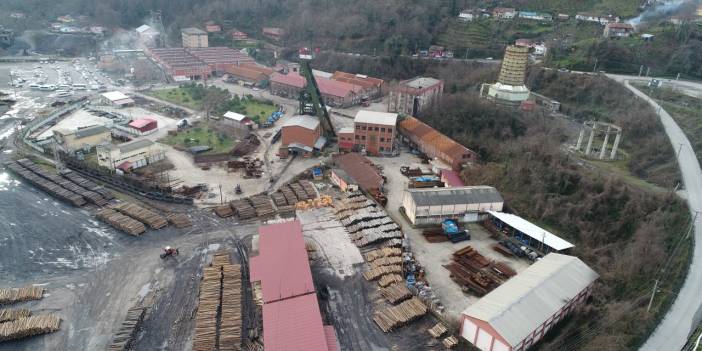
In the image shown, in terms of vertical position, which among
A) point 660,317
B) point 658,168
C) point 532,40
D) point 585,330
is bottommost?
point 585,330

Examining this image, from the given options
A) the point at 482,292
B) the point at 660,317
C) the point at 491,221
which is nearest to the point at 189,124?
the point at 491,221

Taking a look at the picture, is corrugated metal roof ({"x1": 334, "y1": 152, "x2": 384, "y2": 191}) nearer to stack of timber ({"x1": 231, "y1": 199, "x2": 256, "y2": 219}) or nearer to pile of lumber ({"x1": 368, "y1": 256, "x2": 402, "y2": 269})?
stack of timber ({"x1": 231, "y1": 199, "x2": 256, "y2": 219})

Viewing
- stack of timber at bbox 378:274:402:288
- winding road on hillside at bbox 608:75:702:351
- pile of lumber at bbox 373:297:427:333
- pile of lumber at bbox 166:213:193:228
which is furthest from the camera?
pile of lumber at bbox 166:213:193:228

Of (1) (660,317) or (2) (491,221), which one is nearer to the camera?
(1) (660,317)

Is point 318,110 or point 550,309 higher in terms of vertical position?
point 318,110

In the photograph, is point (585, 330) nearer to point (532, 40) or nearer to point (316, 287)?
point (316, 287)

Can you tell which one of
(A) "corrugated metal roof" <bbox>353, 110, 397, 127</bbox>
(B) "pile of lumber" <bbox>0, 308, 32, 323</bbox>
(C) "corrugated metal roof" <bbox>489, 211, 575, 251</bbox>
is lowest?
(B) "pile of lumber" <bbox>0, 308, 32, 323</bbox>

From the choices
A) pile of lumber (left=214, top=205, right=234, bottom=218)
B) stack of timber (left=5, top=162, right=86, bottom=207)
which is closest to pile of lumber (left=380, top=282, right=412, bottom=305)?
pile of lumber (left=214, top=205, right=234, bottom=218)
